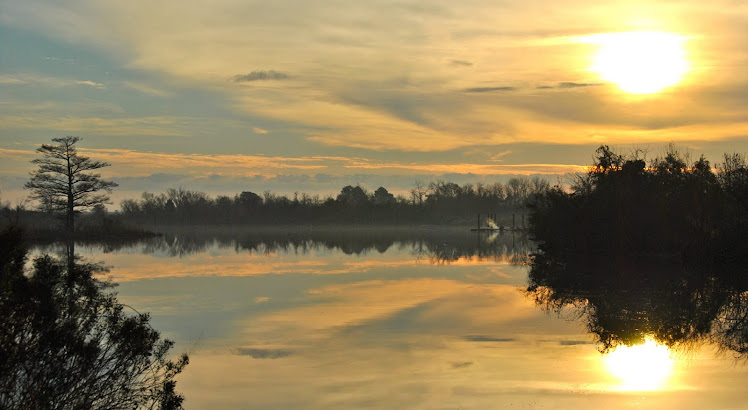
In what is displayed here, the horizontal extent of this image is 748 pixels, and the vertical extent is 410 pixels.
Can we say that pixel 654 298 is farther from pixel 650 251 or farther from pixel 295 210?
pixel 295 210

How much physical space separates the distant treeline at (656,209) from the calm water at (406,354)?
40.0 feet

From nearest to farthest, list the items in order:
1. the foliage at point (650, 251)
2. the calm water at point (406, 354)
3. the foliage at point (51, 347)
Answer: the foliage at point (51, 347) < the calm water at point (406, 354) < the foliage at point (650, 251)

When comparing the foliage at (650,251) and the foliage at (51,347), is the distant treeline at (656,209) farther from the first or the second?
the foliage at (51,347)

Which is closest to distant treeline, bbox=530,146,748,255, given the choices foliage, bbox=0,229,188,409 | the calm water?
the calm water

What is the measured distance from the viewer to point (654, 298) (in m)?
19.0

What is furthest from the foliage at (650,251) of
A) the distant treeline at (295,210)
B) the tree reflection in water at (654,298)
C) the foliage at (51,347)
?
the distant treeline at (295,210)

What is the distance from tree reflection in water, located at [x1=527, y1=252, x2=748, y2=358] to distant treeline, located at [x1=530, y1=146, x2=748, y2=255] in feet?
4.81

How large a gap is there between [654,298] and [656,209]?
15316 mm

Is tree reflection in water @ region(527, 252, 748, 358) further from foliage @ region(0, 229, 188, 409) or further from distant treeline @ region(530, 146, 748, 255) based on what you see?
foliage @ region(0, 229, 188, 409)

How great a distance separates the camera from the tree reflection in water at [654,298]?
547 inches

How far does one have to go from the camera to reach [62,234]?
5494cm

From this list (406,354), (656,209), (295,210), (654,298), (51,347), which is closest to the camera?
(51,347)

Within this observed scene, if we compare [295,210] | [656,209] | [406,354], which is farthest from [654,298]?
[295,210]

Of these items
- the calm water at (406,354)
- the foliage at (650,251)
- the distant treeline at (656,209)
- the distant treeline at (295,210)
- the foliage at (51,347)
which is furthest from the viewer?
the distant treeline at (295,210)
